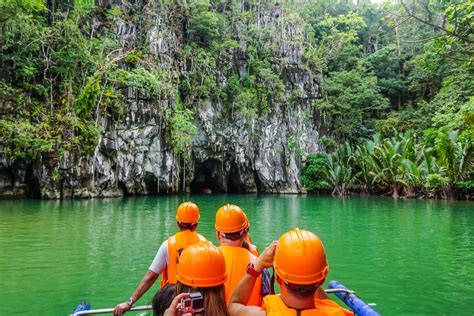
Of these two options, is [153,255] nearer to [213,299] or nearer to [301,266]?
[213,299]

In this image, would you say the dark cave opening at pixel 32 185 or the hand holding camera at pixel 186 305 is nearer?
the hand holding camera at pixel 186 305

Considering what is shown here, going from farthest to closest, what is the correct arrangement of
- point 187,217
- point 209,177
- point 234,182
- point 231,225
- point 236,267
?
point 209,177, point 234,182, point 187,217, point 231,225, point 236,267

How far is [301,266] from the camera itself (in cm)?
152

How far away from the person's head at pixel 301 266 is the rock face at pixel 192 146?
1997cm

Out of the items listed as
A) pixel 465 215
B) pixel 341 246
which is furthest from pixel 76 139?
pixel 465 215

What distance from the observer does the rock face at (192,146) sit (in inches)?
794

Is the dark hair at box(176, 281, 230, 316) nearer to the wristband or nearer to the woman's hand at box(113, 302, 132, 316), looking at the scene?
the wristband

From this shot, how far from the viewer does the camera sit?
1.68 metres

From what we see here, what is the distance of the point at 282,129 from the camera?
101 feet

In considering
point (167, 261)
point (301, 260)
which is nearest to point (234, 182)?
point (167, 261)

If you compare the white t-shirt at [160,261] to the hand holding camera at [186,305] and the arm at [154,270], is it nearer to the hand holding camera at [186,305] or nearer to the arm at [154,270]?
the arm at [154,270]

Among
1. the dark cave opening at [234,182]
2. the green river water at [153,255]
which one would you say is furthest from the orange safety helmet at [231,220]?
the dark cave opening at [234,182]

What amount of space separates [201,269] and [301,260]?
1.61 ft

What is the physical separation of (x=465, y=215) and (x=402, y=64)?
84.2 feet
